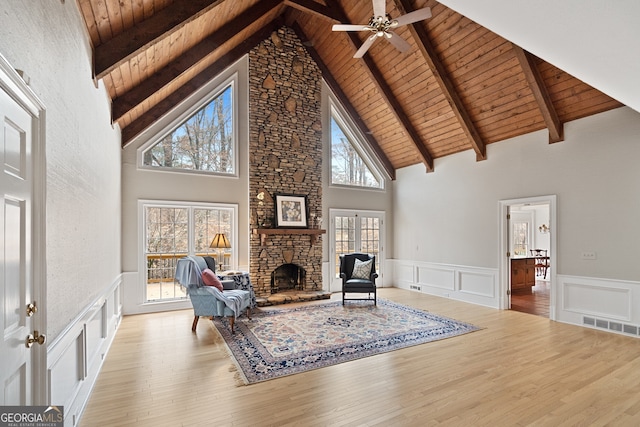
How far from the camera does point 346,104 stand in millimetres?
7930

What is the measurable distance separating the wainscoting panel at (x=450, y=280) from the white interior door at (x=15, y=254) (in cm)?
667

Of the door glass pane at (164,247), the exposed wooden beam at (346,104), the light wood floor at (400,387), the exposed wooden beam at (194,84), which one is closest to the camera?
the light wood floor at (400,387)

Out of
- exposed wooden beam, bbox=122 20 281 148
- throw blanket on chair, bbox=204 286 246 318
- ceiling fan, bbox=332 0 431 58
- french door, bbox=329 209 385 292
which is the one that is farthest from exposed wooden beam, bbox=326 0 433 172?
throw blanket on chair, bbox=204 286 246 318

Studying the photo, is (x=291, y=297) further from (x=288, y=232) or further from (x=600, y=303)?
(x=600, y=303)

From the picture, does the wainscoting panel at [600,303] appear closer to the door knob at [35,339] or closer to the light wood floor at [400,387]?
the light wood floor at [400,387]

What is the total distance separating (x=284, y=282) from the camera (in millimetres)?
7211

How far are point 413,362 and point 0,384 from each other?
136 inches

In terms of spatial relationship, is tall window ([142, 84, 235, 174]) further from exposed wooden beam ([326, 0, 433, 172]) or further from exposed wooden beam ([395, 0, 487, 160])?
exposed wooden beam ([395, 0, 487, 160])

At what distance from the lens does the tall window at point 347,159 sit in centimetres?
793

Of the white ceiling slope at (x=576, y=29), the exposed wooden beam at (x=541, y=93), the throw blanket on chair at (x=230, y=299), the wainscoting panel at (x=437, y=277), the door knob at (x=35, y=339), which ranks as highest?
the exposed wooden beam at (x=541, y=93)

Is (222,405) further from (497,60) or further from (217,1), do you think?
(497,60)

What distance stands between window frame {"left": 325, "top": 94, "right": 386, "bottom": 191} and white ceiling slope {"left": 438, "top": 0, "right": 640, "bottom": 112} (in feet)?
17.5

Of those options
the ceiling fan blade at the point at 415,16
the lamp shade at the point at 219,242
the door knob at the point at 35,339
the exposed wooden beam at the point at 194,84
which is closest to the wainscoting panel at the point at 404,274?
the lamp shade at the point at 219,242

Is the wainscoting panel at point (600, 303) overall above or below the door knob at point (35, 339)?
below
